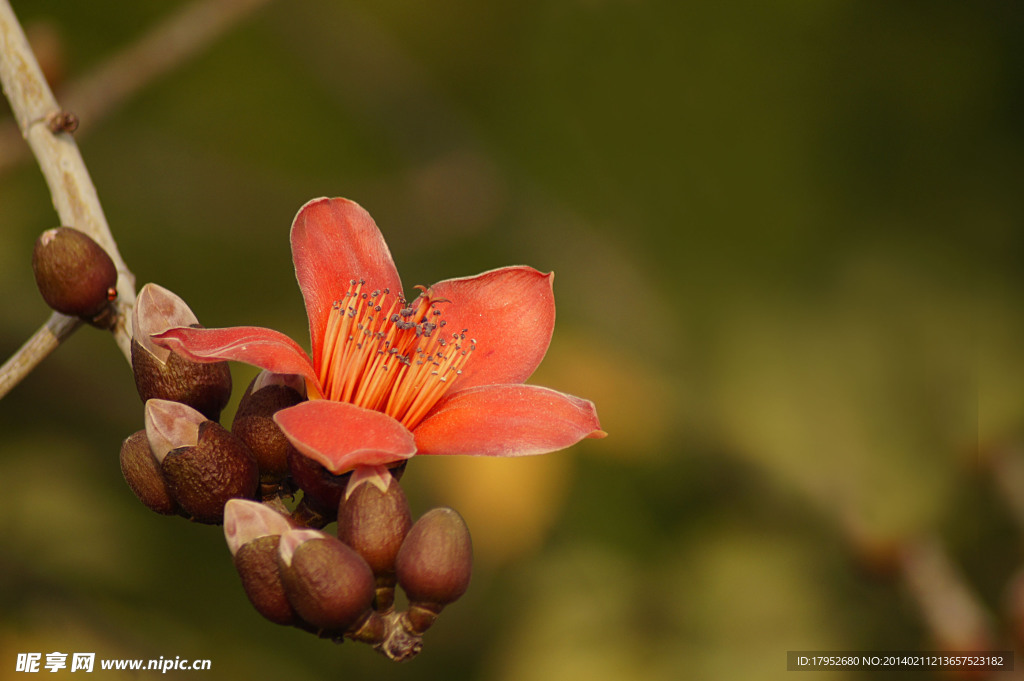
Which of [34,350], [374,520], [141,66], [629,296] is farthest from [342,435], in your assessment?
[629,296]

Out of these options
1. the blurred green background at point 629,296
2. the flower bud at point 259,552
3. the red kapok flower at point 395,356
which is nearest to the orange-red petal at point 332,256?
the red kapok flower at point 395,356

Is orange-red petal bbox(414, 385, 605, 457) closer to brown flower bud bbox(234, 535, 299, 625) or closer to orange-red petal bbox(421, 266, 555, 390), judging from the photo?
orange-red petal bbox(421, 266, 555, 390)

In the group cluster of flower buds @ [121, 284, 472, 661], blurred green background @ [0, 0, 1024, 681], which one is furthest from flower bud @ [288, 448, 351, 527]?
blurred green background @ [0, 0, 1024, 681]

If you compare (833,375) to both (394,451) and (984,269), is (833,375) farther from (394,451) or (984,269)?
(394,451)

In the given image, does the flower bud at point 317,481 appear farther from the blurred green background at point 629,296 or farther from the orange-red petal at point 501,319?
the blurred green background at point 629,296

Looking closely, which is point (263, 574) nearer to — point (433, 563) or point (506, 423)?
point (433, 563)

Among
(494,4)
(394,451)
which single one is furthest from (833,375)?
(394,451)
